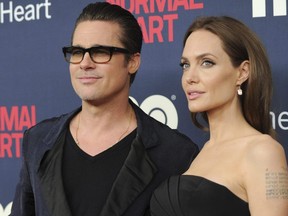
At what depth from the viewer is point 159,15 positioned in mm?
2176

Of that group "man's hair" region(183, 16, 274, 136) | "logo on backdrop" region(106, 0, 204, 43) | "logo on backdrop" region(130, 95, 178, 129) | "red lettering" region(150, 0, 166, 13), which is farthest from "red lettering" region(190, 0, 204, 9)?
"man's hair" region(183, 16, 274, 136)

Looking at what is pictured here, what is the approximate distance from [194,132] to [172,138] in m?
0.40

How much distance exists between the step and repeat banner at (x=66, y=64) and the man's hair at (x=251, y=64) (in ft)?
1.20

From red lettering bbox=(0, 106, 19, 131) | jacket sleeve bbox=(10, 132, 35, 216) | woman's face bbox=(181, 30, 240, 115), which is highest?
woman's face bbox=(181, 30, 240, 115)

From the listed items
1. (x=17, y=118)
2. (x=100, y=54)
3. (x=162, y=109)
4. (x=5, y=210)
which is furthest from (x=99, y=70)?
(x=5, y=210)

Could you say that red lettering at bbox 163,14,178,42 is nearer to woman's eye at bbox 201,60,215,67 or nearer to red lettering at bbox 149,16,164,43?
red lettering at bbox 149,16,164,43

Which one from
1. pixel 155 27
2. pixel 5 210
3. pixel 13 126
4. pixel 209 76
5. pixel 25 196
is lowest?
pixel 5 210

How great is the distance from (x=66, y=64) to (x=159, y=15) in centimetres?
43

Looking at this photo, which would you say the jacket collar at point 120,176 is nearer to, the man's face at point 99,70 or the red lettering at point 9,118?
the man's face at point 99,70

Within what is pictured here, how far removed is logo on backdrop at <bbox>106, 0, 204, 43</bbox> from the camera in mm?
2148

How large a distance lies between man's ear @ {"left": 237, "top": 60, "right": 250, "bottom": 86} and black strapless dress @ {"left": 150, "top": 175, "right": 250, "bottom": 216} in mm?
261

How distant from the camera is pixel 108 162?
5.52 feet

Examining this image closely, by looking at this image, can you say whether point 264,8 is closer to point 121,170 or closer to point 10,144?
point 121,170

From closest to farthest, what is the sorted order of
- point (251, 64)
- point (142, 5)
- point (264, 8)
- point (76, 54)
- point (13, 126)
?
point (251, 64), point (76, 54), point (264, 8), point (142, 5), point (13, 126)
